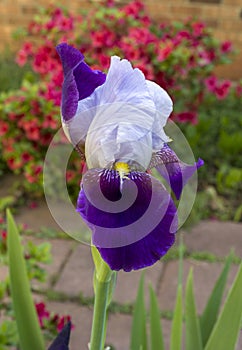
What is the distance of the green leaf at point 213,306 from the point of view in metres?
1.32

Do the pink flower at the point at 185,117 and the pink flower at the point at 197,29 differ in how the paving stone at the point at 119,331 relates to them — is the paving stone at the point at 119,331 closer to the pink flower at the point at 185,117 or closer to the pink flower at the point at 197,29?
the pink flower at the point at 185,117

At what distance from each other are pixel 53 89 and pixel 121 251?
6.45 ft

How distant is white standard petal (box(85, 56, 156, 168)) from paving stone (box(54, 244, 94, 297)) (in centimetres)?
154

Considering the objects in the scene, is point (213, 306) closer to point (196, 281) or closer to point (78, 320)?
point (78, 320)

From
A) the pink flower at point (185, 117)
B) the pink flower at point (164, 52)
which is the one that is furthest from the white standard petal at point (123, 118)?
the pink flower at point (185, 117)

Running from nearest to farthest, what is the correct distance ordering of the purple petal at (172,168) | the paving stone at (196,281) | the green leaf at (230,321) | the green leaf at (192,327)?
the purple petal at (172,168) < the green leaf at (230,321) < the green leaf at (192,327) < the paving stone at (196,281)

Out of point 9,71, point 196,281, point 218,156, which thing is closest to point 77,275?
point 196,281

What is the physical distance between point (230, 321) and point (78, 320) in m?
1.13

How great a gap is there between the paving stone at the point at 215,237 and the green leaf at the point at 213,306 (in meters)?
1.19

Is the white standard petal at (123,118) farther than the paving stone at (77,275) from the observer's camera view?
No

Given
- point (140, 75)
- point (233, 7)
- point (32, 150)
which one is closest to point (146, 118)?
point (140, 75)

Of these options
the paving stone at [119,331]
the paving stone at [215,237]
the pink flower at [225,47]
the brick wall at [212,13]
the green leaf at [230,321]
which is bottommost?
the paving stone at [119,331]

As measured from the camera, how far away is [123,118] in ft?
2.50

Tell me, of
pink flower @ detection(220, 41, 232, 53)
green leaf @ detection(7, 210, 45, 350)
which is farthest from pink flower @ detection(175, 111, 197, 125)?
green leaf @ detection(7, 210, 45, 350)
